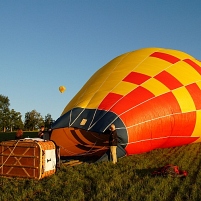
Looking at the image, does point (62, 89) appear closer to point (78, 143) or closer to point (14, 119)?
point (78, 143)

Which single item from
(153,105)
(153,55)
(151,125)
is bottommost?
(151,125)

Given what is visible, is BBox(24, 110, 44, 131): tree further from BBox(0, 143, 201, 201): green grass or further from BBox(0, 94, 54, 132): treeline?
BBox(0, 143, 201, 201): green grass

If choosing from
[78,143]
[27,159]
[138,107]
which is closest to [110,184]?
[27,159]

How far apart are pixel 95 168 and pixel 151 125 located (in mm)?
2229

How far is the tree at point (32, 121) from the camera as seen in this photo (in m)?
80.4

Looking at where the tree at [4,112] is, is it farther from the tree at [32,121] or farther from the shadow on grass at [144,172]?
the shadow on grass at [144,172]

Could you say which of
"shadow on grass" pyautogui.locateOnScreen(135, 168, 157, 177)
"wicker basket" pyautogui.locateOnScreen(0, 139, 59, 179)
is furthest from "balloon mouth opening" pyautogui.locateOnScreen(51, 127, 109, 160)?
"wicker basket" pyautogui.locateOnScreen(0, 139, 59, 179)

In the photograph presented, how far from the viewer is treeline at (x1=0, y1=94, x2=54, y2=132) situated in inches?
2857

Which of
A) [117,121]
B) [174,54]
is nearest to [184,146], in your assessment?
[174,54]

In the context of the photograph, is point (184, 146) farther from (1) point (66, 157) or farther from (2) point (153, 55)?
(1) point (66, 157)

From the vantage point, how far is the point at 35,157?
22.4 feet

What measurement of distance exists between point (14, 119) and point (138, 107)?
68.7 metres

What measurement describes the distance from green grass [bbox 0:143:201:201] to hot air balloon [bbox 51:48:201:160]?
0.91 m

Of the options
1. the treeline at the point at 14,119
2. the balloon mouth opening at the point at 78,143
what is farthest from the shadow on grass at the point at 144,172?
the treeline at the point at 14,119
